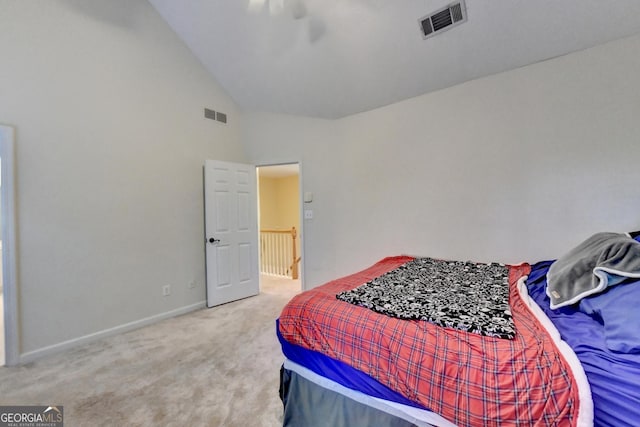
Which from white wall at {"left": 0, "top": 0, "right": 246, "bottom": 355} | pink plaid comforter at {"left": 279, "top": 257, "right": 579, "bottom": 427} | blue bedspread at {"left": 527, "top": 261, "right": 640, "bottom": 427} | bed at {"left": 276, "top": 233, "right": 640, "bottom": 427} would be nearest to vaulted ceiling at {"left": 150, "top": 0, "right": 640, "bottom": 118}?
white wall at {"left": 0, "top": 0, "right": 246, "bottom": 355}

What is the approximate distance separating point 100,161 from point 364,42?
280 cm

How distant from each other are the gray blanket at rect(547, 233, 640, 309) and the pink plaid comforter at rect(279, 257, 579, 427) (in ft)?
0.85

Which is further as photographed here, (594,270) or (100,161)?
(100,161)

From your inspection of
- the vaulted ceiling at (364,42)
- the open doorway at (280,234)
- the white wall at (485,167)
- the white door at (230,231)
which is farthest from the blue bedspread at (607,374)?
the white door at (230,231)

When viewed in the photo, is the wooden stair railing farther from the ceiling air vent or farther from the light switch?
the ceiling air vent

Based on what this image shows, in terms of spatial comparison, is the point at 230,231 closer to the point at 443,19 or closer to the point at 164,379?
the point at 164,379

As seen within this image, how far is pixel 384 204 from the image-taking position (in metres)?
3.20

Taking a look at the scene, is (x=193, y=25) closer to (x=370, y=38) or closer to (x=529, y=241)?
(x=370, y=38)

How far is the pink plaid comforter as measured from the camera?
93 cm

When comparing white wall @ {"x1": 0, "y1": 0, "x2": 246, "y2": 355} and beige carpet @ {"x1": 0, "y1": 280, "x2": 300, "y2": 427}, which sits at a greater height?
white wall @ {"x1": 0, "y1": 0, "x2": 246, "y2": 355}

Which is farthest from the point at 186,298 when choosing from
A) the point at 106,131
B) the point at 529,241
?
the point at 529,241

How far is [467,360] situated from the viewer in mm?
1044

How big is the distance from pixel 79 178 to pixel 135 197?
0.49 m
